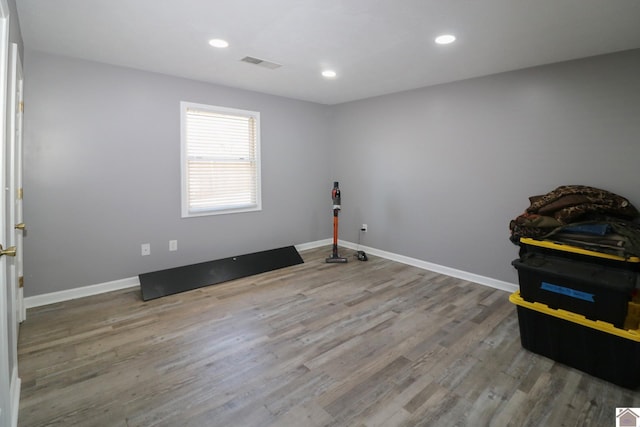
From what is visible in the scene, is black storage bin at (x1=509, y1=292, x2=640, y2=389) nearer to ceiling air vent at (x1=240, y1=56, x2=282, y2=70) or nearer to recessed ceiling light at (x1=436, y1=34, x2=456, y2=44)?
recessed ceiling light at (x1=436, y1=34, x2=456, y2=44)

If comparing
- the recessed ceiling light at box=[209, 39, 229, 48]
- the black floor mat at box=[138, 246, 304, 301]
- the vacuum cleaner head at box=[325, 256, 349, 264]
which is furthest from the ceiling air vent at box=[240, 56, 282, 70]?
the vacuum cleaner head at box=[325, 256, 349, 264]

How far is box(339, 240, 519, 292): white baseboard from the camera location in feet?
11.4

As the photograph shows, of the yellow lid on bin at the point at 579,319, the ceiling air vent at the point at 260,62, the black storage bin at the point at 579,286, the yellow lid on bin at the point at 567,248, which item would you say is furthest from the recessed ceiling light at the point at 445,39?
the yellow lid on bin at the point at 579,319

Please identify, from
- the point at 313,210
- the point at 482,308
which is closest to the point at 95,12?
the point at 313,210

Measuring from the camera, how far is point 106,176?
10.7ft

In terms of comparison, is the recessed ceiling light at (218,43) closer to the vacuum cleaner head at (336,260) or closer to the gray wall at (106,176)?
the gray wall at (106,176)

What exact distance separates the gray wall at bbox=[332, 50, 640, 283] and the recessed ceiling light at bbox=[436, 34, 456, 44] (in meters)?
1.20

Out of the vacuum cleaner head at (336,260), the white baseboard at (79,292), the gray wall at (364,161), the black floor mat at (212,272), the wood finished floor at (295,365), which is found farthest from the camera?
the vacuum cleaner head at (336,260)

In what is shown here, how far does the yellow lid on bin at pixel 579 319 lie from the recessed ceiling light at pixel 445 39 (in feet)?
6.76

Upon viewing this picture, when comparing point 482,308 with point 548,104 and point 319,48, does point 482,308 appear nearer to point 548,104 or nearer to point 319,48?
point 548,104

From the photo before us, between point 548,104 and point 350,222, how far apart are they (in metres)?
3.01

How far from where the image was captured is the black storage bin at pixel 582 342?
6.28 ft

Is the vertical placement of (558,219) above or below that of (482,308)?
above

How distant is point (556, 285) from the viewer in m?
2.17
